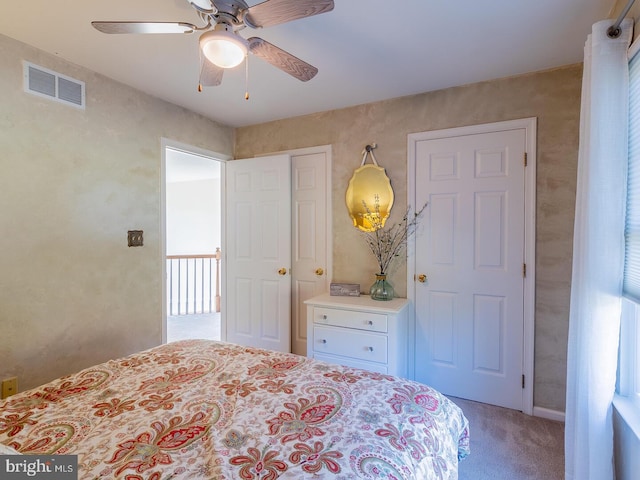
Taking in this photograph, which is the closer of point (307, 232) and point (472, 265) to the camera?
point (472, 265)

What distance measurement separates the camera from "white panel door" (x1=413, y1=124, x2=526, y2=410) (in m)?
2.35

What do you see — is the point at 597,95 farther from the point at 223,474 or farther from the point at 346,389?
the point at 223,474

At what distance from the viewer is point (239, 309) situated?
3.37 m

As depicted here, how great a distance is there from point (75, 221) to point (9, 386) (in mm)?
1043

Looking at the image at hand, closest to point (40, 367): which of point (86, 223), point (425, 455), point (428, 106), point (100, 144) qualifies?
point (86, 223)

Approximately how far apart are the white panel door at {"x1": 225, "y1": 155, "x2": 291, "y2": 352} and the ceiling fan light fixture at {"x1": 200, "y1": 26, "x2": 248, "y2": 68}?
1.65 metres

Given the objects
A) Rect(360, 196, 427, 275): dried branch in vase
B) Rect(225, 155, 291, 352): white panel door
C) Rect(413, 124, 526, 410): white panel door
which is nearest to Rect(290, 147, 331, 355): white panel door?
Rect(225, 155, 291, 352): white panel door

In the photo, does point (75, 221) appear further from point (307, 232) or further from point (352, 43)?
point (352, 43)

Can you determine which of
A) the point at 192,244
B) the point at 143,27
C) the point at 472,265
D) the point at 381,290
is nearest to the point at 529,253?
the point at 472,265

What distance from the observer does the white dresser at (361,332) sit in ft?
7.63

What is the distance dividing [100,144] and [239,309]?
75.6 inches

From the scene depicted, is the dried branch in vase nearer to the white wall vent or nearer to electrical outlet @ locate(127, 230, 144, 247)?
electrical outlet @ locate(127, 230, 144, 247)

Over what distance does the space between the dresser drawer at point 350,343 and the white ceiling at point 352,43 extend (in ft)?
6.25

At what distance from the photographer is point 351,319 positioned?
2441mm
